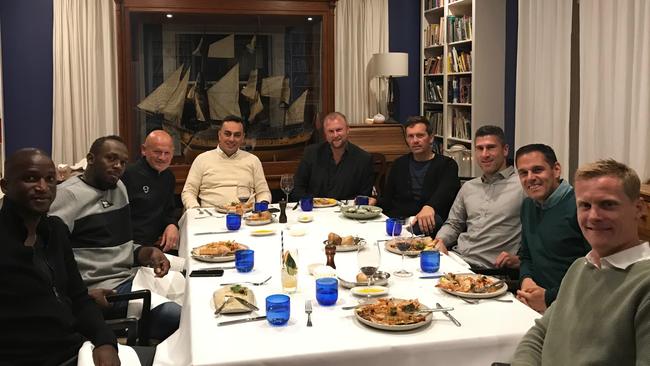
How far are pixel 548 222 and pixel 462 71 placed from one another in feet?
10.7

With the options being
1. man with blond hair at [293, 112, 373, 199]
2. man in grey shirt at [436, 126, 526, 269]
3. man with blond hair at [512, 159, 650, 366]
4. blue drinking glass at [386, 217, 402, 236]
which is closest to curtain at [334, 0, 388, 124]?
man with blond hair at [293, 112, 373, 199]

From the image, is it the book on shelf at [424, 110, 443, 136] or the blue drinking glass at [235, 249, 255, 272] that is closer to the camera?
the blue drinking glass at [235, 249, 255, 272]

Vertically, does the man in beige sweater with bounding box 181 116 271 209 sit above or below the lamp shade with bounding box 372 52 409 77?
below

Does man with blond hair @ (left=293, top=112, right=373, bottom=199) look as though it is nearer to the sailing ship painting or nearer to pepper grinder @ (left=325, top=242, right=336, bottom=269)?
the sailing ship painting

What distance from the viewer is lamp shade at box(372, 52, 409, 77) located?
5.61 metres

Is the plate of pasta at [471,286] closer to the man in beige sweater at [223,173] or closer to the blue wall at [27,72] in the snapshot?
the man in beige sweater at [223,173]

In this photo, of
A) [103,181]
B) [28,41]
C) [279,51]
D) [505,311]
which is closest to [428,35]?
[279,51]

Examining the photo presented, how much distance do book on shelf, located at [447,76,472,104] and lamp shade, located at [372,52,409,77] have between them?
46 cm

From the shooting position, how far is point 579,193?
1463 millimetres

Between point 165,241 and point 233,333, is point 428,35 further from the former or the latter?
point 233,333

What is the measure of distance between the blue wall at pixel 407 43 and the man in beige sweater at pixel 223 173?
2552 millimetres

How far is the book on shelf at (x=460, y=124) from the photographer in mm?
5489

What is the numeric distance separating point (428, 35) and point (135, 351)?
4.81m

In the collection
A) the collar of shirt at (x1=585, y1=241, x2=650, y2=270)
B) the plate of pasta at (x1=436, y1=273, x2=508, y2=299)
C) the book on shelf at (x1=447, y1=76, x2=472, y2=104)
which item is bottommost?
the plate of pasta at (x1=436, y1=273, x2=508, y2=299)
